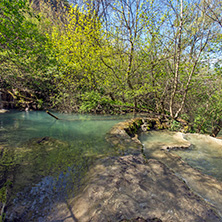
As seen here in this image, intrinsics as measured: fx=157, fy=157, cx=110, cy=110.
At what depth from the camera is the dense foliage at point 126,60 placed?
22.5 ft

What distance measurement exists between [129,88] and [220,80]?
5.10 meters

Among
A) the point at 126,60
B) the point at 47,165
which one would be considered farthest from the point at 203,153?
the point at 126,60

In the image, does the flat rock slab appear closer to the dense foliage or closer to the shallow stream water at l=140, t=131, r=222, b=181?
the shallow stream water at l=140, t=131, r=222, b=181

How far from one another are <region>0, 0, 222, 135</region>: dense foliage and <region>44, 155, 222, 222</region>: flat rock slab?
18.7ft

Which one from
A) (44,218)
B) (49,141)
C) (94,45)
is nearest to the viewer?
(44,218)

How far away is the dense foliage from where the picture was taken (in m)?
6.86

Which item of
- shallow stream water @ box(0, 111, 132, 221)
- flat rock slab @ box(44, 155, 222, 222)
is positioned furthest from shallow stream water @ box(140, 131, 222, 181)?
shallow stream water @ box(0, 111, 132, 221)

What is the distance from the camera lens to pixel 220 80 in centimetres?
854

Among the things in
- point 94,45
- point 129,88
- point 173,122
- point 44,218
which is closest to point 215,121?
point 173,122

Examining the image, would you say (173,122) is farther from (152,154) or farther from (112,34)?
(112,34)

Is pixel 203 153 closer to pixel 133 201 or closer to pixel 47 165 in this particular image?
pixel 133 201

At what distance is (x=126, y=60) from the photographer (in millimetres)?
10609

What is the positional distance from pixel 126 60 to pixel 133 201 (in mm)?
9572

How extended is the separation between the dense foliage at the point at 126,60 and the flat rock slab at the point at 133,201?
5699 millimetres
